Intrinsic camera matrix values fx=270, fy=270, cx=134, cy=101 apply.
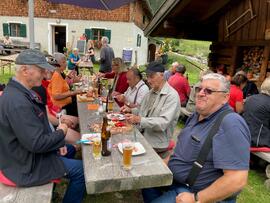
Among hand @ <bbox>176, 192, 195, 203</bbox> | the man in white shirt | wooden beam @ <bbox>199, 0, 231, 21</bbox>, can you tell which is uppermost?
wooden beam @ <bbox>199, 0, 231, 21</bbox>

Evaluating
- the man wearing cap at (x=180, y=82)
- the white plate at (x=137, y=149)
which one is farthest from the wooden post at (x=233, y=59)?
the white plate at (x=137, y=149)

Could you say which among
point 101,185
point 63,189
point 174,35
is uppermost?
point 174,35

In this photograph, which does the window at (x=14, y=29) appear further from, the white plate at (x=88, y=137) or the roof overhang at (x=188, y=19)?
the white plate at (x=88, y=137)

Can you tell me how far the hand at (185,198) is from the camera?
6.94 ft

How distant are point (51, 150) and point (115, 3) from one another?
14.4 ft

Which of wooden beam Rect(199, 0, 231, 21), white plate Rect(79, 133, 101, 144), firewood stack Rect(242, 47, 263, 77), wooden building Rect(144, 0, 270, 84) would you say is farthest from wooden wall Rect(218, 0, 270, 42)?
white plate Rect(79, 133, 101, 144)

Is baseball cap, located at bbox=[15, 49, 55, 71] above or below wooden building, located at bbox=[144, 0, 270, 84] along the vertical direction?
below

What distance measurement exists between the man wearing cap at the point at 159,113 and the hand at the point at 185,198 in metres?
1.03

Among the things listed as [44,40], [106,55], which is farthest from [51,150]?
[44,40]

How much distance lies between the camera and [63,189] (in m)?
3.57

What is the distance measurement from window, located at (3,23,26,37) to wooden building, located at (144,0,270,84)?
1628 centimetres

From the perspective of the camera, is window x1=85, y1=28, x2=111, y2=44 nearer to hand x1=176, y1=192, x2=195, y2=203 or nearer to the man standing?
the man standing

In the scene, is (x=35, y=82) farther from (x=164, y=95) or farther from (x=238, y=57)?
(x=238, y=57)

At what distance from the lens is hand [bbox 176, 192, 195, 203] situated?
212 cm
